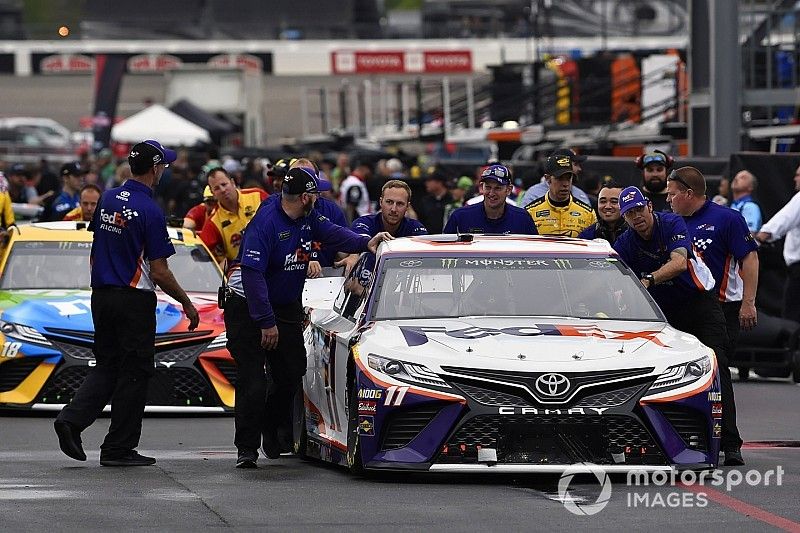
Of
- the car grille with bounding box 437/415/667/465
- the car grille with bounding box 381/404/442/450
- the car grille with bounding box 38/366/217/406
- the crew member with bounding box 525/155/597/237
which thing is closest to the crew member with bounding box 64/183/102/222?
the car grille with bounding box 38/366/217/406

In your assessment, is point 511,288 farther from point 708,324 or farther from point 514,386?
point 708,324

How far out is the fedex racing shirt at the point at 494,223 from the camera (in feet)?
42.2

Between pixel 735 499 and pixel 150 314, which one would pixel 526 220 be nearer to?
pixel 150 314

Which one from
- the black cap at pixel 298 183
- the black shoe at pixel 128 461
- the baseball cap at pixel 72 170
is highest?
the black cap at pixel 298 183

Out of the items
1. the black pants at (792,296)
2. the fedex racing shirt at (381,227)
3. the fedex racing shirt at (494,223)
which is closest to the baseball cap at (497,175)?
the fedex racing shirt at (494,223)

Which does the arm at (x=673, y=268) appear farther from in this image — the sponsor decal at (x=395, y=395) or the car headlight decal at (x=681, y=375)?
the sponsor decal at (x=395, y=395)

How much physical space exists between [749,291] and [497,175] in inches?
86.4

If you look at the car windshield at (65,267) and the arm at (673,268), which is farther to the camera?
the car windshield at (65,267)

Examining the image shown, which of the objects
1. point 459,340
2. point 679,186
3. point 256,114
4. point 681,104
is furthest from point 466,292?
point 256,114

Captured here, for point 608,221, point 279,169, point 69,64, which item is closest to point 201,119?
point 69,64

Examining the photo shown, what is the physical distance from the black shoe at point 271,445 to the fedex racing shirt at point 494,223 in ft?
7.99

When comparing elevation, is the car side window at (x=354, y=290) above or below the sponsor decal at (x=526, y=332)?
above

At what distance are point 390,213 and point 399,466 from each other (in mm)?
3304

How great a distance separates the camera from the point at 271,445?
440 inches
